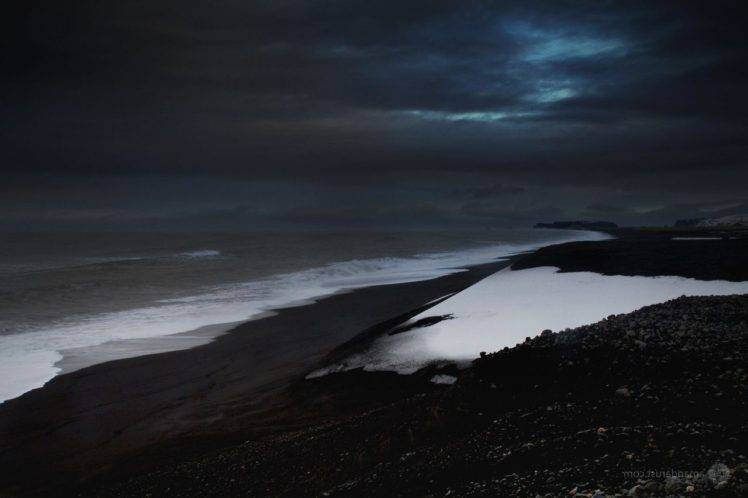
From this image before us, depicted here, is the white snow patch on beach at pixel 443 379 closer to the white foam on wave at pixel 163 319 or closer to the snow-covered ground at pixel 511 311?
the snow-covered ground at pixel 511 311

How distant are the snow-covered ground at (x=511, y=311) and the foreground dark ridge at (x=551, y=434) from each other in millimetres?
2446

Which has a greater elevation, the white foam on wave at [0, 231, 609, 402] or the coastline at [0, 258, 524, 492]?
the white foam on wave at [0, 231, 609, 402]

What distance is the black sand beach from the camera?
5.46 m

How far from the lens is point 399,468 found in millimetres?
6465

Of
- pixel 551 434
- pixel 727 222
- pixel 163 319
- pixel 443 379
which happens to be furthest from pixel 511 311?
pixel 727 222

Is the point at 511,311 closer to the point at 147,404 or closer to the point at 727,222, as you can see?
the point at 147,404

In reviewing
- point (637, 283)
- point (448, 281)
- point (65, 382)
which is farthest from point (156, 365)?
point (448, 281)

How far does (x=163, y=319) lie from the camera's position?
23.1 metres

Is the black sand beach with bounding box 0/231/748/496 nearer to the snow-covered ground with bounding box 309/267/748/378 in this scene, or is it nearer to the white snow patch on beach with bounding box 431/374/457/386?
the white snow patch on beach with bounding box 431/374/457/386

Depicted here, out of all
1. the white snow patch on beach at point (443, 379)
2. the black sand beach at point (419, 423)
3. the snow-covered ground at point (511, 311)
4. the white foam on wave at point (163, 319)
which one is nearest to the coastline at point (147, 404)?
the black sand beach at point (419, 423)

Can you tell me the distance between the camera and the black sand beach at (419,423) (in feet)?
17.9

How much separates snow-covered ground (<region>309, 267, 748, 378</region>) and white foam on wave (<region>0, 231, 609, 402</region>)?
815 centimetres

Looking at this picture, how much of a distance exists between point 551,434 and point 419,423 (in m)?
2.08

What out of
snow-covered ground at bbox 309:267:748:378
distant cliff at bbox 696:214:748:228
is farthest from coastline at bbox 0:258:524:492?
distant cliff at bbox 696:214:748:228
